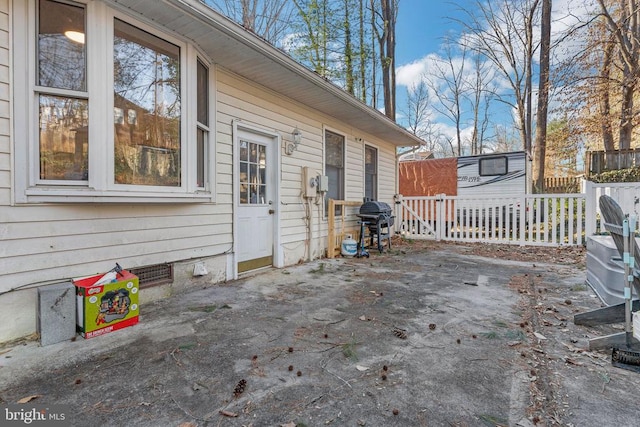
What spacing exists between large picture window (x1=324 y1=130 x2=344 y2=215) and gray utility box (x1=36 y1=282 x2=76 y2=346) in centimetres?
433

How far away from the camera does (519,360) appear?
2.14m

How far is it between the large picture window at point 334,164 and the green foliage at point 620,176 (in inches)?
363

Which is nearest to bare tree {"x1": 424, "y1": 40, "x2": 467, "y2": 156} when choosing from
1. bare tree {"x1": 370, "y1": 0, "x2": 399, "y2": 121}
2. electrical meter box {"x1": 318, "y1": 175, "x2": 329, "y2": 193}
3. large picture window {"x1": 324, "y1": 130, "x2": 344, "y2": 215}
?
Answer: bare tree {"x1": 370, "y1": 0, "x2": 399, "y2": 121}

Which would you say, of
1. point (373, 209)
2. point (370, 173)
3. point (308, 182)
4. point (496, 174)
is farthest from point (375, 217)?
point (496, 174)

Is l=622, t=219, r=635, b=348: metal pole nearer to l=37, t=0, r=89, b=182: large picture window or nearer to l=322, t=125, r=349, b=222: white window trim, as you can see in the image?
l=37, t=0, r=89, b=182: large picture window

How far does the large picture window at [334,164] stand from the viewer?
20.8 feet

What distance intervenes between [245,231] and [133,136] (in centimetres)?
198

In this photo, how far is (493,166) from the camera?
9641 millimetres

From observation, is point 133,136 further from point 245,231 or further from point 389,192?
point 389,192

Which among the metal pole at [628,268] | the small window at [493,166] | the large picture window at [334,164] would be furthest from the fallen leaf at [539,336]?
the small window at [493,166]

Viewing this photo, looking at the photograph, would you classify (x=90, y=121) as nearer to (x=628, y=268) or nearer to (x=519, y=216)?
(x=628, y=268)

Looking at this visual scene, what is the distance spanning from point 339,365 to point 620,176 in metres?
12.5

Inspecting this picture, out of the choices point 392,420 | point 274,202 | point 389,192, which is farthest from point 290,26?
point 392,420

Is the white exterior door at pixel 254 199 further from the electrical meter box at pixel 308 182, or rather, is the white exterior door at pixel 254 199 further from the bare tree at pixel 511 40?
the bare tree at pixel 511 40
